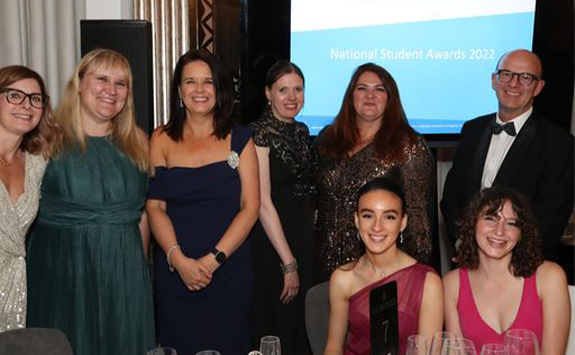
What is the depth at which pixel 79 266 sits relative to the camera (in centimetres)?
281

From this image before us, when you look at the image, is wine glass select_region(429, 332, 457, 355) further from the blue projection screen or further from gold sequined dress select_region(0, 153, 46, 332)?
the blue projection screen

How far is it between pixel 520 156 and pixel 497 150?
0.53ft

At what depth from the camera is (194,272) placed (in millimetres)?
3029

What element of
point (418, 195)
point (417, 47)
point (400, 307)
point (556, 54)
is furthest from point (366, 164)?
point (556, 54)

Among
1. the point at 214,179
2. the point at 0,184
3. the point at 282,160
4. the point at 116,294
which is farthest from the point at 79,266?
the point at 282,160

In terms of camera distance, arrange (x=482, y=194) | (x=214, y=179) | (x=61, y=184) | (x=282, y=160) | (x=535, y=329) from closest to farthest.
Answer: (x=535, y=329) < (x=482, y=194) < (x=61, y=184) < (x=214, y=179) < (x=282, y=160)

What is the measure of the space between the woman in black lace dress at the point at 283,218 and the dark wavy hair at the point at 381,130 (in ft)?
0.62

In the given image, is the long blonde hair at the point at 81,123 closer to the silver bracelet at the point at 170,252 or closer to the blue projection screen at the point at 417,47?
the silver bracelet at the point at 170,252

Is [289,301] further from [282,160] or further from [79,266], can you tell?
[79,266]

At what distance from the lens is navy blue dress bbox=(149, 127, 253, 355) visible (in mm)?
3094

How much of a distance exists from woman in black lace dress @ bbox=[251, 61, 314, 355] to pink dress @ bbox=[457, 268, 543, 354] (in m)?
1.19

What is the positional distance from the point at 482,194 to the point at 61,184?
1698 millimetres

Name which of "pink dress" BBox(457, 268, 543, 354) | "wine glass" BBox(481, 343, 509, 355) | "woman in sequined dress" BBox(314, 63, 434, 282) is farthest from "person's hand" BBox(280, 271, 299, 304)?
"wine glass" BBox(481, 343, 509, 355)

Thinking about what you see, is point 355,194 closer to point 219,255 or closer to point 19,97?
point 219,255
